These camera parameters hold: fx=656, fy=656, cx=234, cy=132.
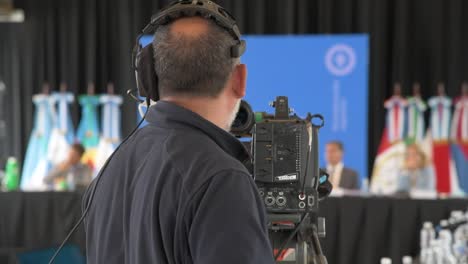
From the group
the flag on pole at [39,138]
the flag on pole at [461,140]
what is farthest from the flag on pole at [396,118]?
the flag on pole at [39,138]

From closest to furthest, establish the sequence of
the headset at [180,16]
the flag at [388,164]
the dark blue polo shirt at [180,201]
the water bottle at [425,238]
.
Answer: the dark blue polo shirt at [180,201], the headset at [180,16], the water bottle at [425,238], the flag at [388,164]

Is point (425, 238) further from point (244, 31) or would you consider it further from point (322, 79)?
point (244, 31)

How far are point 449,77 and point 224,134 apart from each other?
6.42 m

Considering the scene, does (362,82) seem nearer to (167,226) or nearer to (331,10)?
(331,10)

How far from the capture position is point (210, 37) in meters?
0.98

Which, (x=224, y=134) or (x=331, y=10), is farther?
(x=331, y=10)

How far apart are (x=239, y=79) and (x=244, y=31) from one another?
6.36 metres

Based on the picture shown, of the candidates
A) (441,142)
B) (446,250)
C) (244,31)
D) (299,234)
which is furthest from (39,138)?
(299,234)

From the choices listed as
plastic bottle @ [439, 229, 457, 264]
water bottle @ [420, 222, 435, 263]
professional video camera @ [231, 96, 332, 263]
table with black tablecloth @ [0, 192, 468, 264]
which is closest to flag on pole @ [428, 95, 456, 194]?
table with black tablecloth @ [0, 192, 468, 264]

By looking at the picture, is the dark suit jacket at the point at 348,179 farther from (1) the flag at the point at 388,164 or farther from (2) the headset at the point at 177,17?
(2) the headset at the point at 177,17

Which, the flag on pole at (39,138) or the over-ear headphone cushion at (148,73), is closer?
the over-ear headphone cushion at (148,73)

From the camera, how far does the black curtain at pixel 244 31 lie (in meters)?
6.97

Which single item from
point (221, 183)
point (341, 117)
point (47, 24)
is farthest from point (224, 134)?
point (47, 24)

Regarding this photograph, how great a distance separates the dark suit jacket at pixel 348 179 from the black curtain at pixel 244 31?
1800mm
